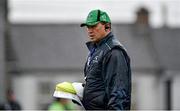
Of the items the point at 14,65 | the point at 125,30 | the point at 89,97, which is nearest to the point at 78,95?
the point at 89,97

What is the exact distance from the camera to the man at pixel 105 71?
6.86 m

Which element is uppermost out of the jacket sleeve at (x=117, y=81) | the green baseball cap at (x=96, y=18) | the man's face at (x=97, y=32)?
the green baseball cap at (x=96, y=18)

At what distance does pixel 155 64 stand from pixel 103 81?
2009 inches

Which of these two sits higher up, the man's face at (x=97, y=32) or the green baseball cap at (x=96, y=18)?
the green baseball cap at (x=96, y=18)

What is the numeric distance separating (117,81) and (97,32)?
46 cm

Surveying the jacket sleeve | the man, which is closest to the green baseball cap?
the man

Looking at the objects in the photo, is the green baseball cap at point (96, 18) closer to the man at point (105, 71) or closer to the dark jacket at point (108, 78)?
the man at point (105, 71)

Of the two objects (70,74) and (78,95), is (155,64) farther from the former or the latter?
(78,95)

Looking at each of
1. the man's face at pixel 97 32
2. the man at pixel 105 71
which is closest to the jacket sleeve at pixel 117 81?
the man at pixel 105 71

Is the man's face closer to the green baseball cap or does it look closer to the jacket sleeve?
the green baseball cap

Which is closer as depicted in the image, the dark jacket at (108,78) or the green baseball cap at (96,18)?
the dark jacket at (108,78)

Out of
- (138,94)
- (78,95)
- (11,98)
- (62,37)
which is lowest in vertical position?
(138,94)

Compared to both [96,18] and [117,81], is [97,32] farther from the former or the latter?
[117,81]

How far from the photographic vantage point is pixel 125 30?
6038cm
